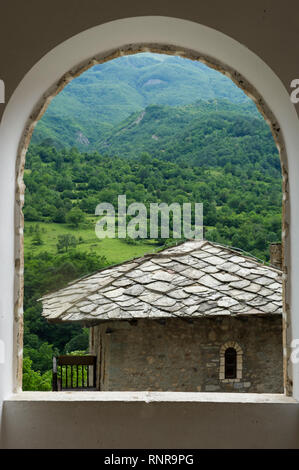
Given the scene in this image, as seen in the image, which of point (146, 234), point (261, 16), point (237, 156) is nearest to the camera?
point (261, 16)

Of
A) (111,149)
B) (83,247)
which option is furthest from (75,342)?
(111,149)

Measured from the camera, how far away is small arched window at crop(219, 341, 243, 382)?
14.7ft

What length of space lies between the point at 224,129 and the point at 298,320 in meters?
12.0

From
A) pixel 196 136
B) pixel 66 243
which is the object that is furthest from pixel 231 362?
pixel 196 136

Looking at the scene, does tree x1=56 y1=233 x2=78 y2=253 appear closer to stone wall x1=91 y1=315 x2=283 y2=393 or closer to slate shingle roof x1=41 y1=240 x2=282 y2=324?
slate shingle roof x1=41 y1=240 x2=282 y2=324

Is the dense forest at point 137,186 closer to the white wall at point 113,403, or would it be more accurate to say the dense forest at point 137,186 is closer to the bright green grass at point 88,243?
the bright green grass at point 88,243

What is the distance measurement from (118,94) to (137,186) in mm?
7377

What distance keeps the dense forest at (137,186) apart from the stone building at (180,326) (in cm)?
445

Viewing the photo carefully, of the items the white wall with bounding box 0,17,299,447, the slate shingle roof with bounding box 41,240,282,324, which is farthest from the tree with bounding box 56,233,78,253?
the white wall with bounding box 0,17,299,447

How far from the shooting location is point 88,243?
11469 millimetres

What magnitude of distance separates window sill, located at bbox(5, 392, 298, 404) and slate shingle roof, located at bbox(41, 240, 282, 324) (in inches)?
106

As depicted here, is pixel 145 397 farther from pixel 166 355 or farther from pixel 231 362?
pixel 231 362

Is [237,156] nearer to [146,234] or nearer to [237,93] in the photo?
[146,234]

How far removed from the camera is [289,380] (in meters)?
1.39
